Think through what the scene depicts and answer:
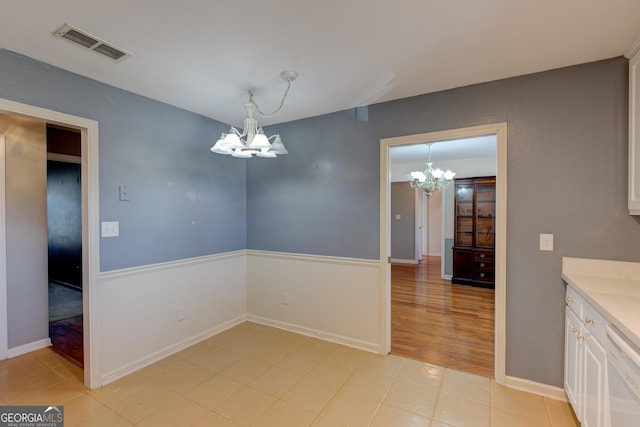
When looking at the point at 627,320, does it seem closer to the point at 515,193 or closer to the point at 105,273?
the point at 515,193

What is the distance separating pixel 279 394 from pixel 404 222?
20.4ft

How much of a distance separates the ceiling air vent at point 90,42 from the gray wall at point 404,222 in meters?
6.76

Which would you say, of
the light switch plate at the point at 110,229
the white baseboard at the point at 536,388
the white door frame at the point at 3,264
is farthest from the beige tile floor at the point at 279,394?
the light switch plate at the point at 110,229

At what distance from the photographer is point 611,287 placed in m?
1.67

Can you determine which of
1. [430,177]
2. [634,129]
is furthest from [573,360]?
[430,177]

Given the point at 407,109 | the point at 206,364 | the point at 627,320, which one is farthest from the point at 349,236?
the point at 627,320

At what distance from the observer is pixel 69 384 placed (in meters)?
2.25

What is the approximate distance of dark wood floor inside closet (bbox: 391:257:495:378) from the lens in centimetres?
272

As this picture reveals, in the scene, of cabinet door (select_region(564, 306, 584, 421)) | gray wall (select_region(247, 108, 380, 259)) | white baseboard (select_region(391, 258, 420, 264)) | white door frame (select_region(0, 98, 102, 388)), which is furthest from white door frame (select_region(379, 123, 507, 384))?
white baseboard (select_region(391, 258, 420, 264))

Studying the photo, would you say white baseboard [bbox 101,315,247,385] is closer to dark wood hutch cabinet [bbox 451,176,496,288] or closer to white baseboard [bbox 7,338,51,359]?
white baseboard [bbox 7,338,51,359]

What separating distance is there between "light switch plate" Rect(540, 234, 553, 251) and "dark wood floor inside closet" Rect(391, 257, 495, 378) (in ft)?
3.80

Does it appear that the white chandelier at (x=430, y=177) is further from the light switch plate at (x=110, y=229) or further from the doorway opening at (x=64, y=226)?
the doorway opening at (x=64, y=226)

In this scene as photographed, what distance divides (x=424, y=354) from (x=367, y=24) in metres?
2.80

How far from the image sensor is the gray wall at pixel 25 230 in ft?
8.88
